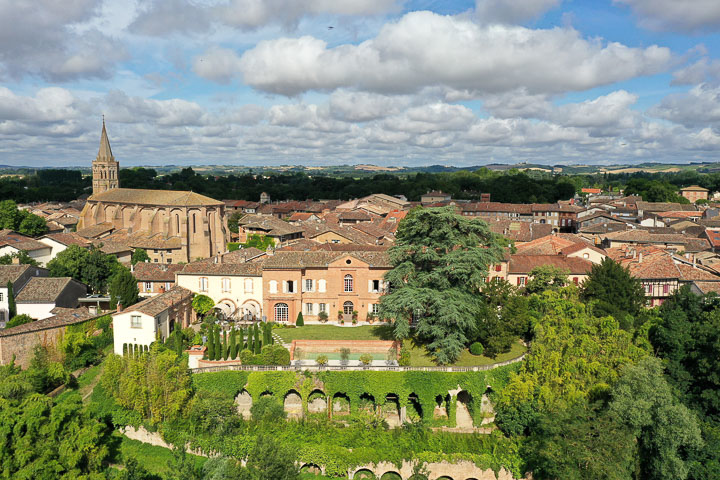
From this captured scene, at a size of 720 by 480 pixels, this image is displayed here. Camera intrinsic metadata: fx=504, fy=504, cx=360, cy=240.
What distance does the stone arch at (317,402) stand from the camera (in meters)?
33.4

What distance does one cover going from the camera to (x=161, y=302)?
39.8 metres

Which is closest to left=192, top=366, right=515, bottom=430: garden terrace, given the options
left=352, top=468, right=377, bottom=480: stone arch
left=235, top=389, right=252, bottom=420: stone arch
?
left=235, top=389, right=252, bottom=420: stone arch

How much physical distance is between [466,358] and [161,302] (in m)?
23.8

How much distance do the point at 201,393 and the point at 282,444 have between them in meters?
6.35

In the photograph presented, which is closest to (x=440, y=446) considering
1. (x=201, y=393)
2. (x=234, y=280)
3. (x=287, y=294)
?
(x=201, y=393)

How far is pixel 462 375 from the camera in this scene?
32562mm

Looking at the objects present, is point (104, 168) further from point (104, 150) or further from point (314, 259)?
point (314, 259)

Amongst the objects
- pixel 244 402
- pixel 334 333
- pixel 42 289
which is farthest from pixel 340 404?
pixel 42 289

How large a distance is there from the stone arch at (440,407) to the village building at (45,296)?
3221cm

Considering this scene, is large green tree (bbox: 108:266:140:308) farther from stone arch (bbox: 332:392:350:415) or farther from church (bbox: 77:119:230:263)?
stone arch (bbox: 332:392:350:415)

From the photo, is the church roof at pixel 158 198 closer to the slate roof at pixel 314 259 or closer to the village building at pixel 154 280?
the village building at pixel 154 280

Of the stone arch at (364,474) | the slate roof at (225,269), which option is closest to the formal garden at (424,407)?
the stone arch at (364,474)

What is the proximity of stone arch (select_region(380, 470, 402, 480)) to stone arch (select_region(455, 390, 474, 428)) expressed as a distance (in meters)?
5.69

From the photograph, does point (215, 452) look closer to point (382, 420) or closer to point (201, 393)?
point (201, 393)
